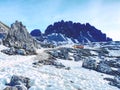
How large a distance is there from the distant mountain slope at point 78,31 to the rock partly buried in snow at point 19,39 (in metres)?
99.8

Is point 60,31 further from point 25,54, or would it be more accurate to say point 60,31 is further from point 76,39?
point 25,54

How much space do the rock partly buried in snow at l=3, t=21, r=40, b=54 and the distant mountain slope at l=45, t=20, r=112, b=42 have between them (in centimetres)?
9979

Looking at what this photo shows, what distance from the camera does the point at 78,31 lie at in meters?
174

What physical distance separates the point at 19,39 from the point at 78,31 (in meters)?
110

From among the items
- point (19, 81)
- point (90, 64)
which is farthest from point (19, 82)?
point (90, 64)

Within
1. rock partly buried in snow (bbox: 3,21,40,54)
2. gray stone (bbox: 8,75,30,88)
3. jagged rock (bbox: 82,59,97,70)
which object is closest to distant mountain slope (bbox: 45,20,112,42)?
rock partly buried in snow (bbox: 3,21,40,54)

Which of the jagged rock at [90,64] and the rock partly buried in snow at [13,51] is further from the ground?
the rock partly buried in snow at [13,51]

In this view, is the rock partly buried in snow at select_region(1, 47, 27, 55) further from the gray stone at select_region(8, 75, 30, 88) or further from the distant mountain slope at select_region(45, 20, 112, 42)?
the distant mountain slope at select_region(45, 20, 112, 42)

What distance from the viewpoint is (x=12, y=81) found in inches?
1075

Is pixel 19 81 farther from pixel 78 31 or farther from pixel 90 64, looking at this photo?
pixel 78 31

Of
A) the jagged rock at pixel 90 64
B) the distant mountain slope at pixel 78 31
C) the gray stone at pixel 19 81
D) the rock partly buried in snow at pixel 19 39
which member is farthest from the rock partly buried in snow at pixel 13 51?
the distant mountain slope at pixel 78 31

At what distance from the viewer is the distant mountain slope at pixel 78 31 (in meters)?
172

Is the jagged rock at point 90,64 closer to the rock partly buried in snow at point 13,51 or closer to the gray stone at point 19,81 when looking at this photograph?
the rock partly buried in snow at point 13,51

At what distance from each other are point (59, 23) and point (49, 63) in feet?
446
